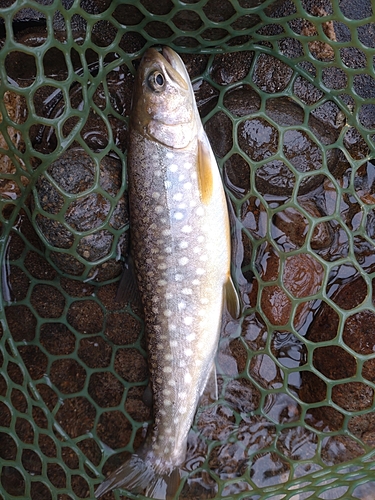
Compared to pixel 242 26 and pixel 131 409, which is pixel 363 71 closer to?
pixel 242 26

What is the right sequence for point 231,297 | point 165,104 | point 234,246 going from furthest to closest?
point 234,246 < point 231,297 < point 165,104

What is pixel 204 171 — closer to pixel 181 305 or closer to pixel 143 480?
pixel 181 305

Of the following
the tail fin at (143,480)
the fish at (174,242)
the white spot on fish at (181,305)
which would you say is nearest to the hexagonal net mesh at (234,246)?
the tail fin at (143,480)

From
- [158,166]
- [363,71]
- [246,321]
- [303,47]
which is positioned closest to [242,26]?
[303,47]

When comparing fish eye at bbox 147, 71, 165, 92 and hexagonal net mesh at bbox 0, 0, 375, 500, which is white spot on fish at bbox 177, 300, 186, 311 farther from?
fish eye at bbox 147, 71, 165, 92

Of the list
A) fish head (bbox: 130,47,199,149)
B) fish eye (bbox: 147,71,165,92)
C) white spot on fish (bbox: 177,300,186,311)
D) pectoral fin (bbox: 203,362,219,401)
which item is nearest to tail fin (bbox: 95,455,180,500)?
pectoral fin (bbox: 203,362,219,401)

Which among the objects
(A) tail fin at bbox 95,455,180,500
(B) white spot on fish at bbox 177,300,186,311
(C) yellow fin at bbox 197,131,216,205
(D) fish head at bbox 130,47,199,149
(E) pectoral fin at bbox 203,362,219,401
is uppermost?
(D) fish head at bbox 130,47,199,149

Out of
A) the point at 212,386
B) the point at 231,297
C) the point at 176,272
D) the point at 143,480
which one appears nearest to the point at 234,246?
the point at 231,297
